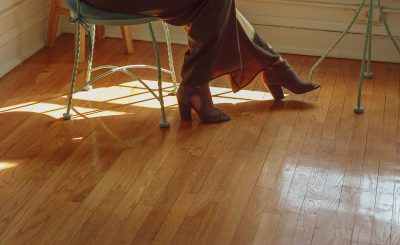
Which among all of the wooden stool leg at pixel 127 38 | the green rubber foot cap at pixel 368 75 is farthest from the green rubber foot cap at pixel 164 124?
the green rubber foot cap at pixel 368 75

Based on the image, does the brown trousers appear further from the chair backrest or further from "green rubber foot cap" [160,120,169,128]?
"green rubber foot cap" [160,120,169,128]

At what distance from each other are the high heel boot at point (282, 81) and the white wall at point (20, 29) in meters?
1.40

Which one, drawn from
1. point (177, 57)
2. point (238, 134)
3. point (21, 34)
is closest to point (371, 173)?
point (238, 134)

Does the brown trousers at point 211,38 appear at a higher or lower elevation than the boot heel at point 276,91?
higher

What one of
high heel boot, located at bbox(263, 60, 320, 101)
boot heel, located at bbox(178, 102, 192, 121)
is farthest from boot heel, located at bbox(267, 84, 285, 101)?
boot heel, located at bbox(178, 102, 192, 121)

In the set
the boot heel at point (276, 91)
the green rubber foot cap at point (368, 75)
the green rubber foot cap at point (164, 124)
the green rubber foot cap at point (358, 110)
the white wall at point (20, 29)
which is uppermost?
the white wall at point (20, 29)

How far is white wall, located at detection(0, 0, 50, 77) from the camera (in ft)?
13.3

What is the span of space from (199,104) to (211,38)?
12.3 inches

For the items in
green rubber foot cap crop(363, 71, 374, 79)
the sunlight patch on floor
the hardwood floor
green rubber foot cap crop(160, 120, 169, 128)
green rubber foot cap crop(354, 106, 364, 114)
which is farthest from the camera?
green rubber foot cap crop(363, 71, 374, 79)

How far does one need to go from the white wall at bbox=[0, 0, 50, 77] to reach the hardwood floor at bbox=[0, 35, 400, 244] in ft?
0.44

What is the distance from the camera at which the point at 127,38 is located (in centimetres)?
432

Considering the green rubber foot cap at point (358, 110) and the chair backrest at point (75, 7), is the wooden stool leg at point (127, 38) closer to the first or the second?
the chair backrest at point (75, 7)

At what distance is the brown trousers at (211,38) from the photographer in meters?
3.20

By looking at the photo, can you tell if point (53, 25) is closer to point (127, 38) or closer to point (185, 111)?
point (127, 38)
